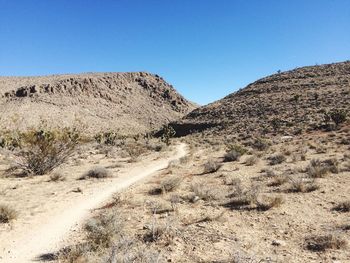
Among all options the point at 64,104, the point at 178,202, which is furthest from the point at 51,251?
the point at 64,104

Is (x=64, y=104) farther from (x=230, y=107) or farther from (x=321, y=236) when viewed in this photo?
(x=321, y=236)

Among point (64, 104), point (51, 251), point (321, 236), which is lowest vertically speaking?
point (321, 236)

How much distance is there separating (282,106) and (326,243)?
1882 inches

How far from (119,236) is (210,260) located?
2271 millimetres

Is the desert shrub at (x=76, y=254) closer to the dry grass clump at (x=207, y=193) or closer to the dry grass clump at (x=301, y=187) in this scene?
→ the dry grass clump at (x=207, y=193)

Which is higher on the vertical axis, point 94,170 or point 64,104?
point 64,104

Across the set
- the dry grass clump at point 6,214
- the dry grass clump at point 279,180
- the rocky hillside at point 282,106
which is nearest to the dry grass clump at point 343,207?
the dry grass clump at point 279,180

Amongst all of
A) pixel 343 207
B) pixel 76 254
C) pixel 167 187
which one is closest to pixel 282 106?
pixel 167 187

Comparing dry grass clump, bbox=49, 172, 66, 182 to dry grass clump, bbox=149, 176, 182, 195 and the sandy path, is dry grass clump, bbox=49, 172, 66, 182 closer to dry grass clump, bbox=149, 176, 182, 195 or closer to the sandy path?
the sandy path

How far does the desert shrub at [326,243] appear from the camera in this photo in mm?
7719

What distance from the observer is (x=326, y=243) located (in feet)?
25.6

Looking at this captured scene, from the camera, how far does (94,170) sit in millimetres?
17297

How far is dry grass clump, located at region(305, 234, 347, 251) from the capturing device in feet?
25.3

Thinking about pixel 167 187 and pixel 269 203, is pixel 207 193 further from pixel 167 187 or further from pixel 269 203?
pixel 269 203
